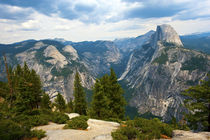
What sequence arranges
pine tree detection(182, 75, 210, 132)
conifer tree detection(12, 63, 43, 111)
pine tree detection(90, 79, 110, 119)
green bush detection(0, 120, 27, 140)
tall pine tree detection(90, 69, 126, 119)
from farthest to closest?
tall pine tree detection(90, 69, 126, 119) < pine tree detection(90, 79, 110, 119) < conifer tree detection(12, 63, 43, 111) < pine tree detection(182, 75, 210, 132) < green bush detection(0, 120, 27, 140)

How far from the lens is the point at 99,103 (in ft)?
101

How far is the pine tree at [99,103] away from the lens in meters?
30.3

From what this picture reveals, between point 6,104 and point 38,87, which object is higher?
point 6,104

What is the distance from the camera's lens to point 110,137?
13500 millimetres

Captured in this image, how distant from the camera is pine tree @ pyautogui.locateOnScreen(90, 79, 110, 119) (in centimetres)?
3031

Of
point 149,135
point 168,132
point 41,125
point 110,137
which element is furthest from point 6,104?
point 168,132

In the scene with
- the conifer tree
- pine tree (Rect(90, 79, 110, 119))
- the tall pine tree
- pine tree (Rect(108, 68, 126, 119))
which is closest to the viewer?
the conifer tree

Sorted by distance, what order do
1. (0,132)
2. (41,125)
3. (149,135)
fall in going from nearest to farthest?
(0,132), (149,135), (41,125)

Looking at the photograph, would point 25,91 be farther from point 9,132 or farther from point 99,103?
point 9,132

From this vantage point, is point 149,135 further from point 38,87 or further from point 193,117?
point 38,87

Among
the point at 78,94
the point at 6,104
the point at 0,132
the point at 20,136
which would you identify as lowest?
the point at 78,94

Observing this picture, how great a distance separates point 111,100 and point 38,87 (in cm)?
2830

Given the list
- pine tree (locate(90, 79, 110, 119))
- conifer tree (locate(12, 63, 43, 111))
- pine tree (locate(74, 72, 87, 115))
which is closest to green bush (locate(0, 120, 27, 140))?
conifer tree (locate(12, 63, 43, 111))

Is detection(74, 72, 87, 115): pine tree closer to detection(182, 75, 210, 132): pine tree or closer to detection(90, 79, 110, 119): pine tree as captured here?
detection(90, 79, 110, 119): pine tree
